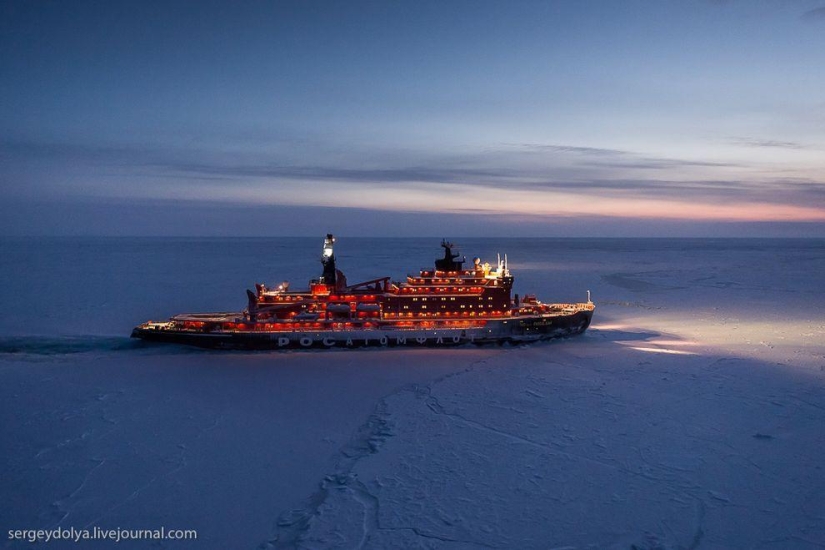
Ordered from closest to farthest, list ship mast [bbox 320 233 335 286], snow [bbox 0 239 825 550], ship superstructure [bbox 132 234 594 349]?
snow [bbox 0 239 825 550] → ship superstructure [bbox 132 234 594 349] → ship mast [bbox 320 233 335 286]

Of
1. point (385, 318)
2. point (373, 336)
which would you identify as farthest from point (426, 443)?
point (385, 318)

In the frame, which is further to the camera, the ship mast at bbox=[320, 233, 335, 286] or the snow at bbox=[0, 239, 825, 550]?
the ship mast at bbox=[320, 233, 335, 286]

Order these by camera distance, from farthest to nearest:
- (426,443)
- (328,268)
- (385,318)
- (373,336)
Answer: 1. (328,268)
2. (385,318)
3. (373,336)
4. (426,443)

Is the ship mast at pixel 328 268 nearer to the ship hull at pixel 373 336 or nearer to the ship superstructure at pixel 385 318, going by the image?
the ship superstructure at pixel 385 318

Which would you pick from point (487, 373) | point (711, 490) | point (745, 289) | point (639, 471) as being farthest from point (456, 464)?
point (745, 289)

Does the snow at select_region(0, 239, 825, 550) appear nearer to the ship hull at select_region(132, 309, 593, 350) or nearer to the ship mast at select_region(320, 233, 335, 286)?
the ship hull at select_region(132, 309, 593, 350)

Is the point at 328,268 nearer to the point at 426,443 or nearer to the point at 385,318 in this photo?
the point at 385,318

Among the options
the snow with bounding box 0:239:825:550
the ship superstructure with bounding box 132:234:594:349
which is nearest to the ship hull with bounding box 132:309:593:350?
the ship superstructure with bounding box 132:234:594:349
